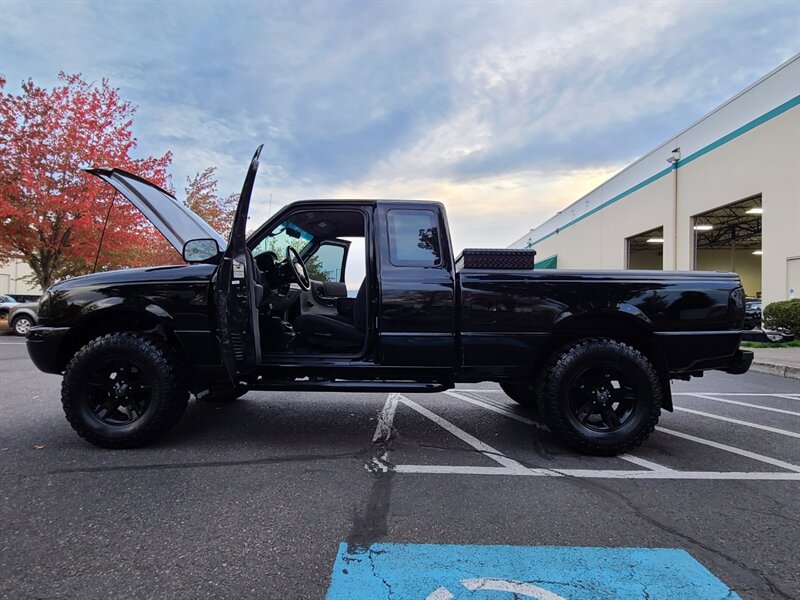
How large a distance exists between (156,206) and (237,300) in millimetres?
1176

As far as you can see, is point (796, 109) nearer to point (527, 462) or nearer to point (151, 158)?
point (527, 462)

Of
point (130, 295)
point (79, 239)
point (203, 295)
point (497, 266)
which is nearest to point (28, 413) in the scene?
point (130, 295)

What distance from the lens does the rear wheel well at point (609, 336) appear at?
3660 mm

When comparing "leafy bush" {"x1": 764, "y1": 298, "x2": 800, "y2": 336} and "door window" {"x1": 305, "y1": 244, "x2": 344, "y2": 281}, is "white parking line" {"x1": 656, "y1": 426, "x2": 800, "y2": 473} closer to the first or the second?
"door window" {"x1": 305, "y1": 244, "x2": 344, "y2": 281}

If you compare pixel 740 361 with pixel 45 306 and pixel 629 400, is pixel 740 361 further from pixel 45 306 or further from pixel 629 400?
pixel 45 306

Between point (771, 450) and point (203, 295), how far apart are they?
4733mm

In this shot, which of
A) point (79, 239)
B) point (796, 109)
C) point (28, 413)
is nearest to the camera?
point (28, 413)

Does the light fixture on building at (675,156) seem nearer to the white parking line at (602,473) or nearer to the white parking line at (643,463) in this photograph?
the white parking line at (602,473)

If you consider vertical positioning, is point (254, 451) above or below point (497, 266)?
below

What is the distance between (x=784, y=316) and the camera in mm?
11539

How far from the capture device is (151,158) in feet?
46.3

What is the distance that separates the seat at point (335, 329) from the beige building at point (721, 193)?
1299cm

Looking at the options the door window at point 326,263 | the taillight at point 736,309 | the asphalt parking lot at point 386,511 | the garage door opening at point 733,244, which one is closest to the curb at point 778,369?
the asphalt parking lot at point 386,511

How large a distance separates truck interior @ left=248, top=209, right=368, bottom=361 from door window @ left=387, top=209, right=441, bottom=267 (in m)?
0.27
